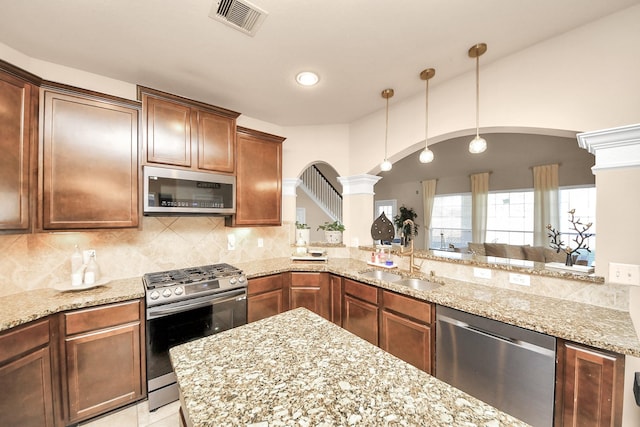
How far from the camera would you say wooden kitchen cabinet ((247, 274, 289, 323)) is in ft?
8.21

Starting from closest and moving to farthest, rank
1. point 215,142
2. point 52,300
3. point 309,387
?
point 309,387 → point 52,300 → point 215,142

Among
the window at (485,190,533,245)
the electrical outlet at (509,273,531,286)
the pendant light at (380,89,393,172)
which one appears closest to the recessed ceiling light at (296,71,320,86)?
the pendant light at (380,89,393,172)

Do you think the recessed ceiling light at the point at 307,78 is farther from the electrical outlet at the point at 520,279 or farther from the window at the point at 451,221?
the window at the point at 451,221

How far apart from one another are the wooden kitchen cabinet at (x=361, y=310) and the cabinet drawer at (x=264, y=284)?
731mm

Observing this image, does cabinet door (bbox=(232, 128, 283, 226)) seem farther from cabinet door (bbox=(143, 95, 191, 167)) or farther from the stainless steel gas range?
the stainless steel gas range

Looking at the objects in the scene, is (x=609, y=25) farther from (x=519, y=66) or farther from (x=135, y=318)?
(x=135, y=318)

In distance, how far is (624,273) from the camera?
1519 millimetres

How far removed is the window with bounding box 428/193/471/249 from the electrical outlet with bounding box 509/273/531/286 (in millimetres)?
5204

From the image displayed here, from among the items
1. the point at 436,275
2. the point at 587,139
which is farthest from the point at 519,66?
the point at 436,275

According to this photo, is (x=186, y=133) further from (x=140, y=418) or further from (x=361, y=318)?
(x=361, y=318)

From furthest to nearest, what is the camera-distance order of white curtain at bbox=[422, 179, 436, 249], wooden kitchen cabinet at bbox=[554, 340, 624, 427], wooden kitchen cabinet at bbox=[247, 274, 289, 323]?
1. white curtain at bbox=[422, 179, 436, 249]
2. wooden kitchen cabinet at bbox=[247, 274, 289, 323]
3. wooden kitchen cabinet at bbox=[554, 340, 624, 427]

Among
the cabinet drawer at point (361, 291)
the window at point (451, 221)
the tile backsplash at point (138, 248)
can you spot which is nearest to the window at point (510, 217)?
the window at point (451, 221)

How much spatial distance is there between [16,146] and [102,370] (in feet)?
5.32

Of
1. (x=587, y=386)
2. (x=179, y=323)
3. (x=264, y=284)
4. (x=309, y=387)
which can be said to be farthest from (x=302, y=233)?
(x=587, y=386)
